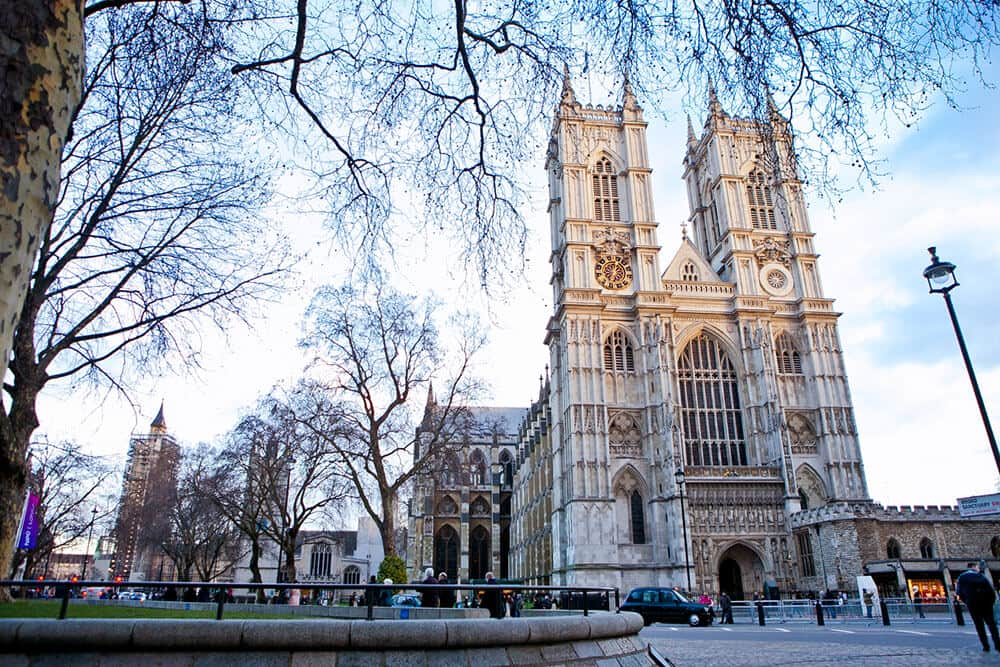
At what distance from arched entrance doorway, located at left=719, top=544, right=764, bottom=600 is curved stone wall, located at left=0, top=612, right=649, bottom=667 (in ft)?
107

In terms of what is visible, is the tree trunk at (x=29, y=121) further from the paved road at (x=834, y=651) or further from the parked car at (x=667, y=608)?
the parked car at (x=667, y=608)

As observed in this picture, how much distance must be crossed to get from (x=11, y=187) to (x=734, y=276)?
4285cm

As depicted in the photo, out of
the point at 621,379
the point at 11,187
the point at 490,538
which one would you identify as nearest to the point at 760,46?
Answer: the point at 11,187

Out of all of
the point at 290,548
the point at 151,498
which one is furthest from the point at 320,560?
the point at 290,548

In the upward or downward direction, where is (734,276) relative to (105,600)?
upward

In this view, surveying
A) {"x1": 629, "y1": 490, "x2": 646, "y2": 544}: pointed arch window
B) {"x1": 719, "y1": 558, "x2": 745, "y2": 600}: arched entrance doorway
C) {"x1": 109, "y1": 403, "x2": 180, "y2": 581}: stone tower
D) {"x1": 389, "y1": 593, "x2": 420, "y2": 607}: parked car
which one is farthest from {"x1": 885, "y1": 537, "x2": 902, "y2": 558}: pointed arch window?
{"x1": 109, "y1": 403, "x2": 180, "y2": 581}: stone tower

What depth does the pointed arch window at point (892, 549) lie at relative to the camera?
97.2ft

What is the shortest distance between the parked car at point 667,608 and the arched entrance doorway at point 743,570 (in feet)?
49.2

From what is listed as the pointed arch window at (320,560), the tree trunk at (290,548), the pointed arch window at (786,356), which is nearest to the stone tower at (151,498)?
the tree trunk at (290,548)

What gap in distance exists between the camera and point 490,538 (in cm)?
6625

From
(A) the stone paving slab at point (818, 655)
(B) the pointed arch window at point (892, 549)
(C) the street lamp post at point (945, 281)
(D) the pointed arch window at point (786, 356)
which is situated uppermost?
(D) the pointed arch window at point (786, 356)

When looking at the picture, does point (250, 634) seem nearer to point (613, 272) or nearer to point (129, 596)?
point (129, 596)

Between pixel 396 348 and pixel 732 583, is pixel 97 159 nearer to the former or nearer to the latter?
pixel 396 348

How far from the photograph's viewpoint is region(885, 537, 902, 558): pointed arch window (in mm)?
29625
